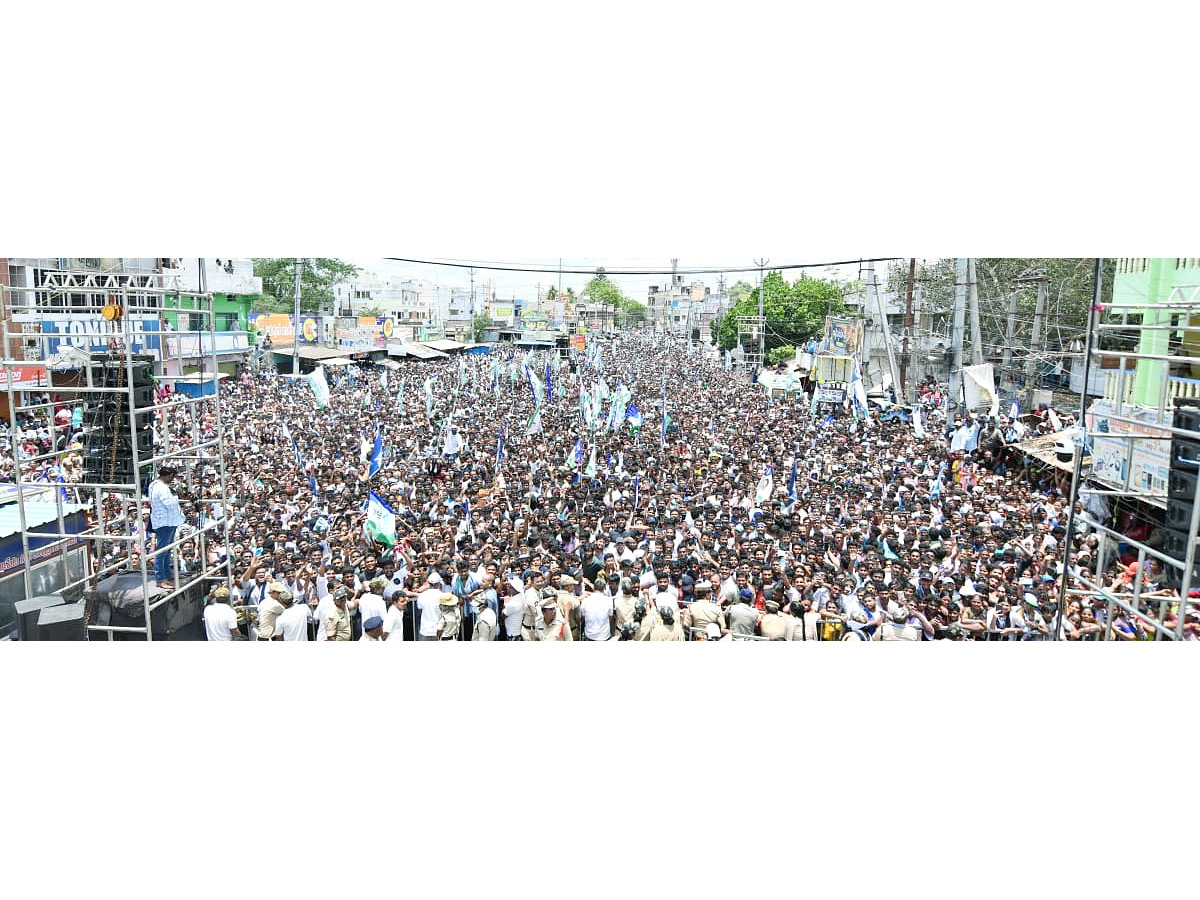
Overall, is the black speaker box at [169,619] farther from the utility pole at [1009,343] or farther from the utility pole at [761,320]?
the utility pole at [1009,343]

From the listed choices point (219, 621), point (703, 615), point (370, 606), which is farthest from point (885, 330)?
point (219, 621)

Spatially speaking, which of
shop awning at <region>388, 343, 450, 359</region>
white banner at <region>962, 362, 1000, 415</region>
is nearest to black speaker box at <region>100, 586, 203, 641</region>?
shop awning at <region>388, 343, 450, 359</region>

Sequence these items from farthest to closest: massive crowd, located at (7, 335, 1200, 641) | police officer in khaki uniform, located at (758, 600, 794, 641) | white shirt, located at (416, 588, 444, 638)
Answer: massive crowd, located at (7, 335, 1200, 641) < white shirt, located at (416, 588, 444, 638) < police officer in khaki uniform, located at (758, 600, 794, 641)

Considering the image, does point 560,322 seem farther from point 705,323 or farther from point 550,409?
point 705,323

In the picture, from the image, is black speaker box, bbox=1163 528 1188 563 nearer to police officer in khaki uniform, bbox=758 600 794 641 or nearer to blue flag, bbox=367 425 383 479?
police officer in khaki uniform, bbox=758 600 794 641

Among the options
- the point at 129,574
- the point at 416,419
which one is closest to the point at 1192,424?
the point at 129,574

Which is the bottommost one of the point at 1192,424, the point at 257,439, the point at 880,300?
the point at 257,439

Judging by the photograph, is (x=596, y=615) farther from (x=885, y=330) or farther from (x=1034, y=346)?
(x=1034, y=346)

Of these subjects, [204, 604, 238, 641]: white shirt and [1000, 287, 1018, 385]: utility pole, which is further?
[1000, 287, 1018, 385]: utility pole
